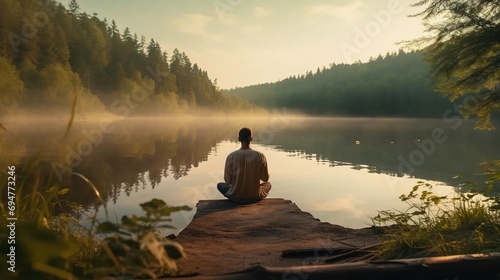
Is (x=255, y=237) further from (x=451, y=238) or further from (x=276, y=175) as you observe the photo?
(x=276, y=175)

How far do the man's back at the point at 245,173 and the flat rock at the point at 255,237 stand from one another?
1.28 feet

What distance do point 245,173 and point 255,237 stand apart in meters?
2.65

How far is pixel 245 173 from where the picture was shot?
894 centimetres

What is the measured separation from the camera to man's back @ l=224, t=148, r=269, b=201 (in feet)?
29.3

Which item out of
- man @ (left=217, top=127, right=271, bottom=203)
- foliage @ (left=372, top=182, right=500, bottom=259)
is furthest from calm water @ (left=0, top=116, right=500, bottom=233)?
foliage @ (left=372, top=182, right=500, bottom=259)

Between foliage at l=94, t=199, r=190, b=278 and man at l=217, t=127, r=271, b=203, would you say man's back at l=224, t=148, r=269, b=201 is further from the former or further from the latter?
foliage at l=94, t=199, r=190, b=278

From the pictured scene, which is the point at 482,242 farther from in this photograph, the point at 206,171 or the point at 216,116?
the point at 216,116

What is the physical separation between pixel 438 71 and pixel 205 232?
736 cm

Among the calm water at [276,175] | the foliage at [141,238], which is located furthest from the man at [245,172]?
the foliage at [141,238]

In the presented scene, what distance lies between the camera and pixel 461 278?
331 centimetres

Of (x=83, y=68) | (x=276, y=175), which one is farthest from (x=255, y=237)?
(x=83, y=68)

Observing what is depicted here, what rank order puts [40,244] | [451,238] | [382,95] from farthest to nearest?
1. [382,95]
2. [451,238]
3. [40,244]

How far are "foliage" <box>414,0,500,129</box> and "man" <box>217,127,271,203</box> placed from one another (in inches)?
205

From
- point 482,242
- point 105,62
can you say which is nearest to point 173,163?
point 482,242
